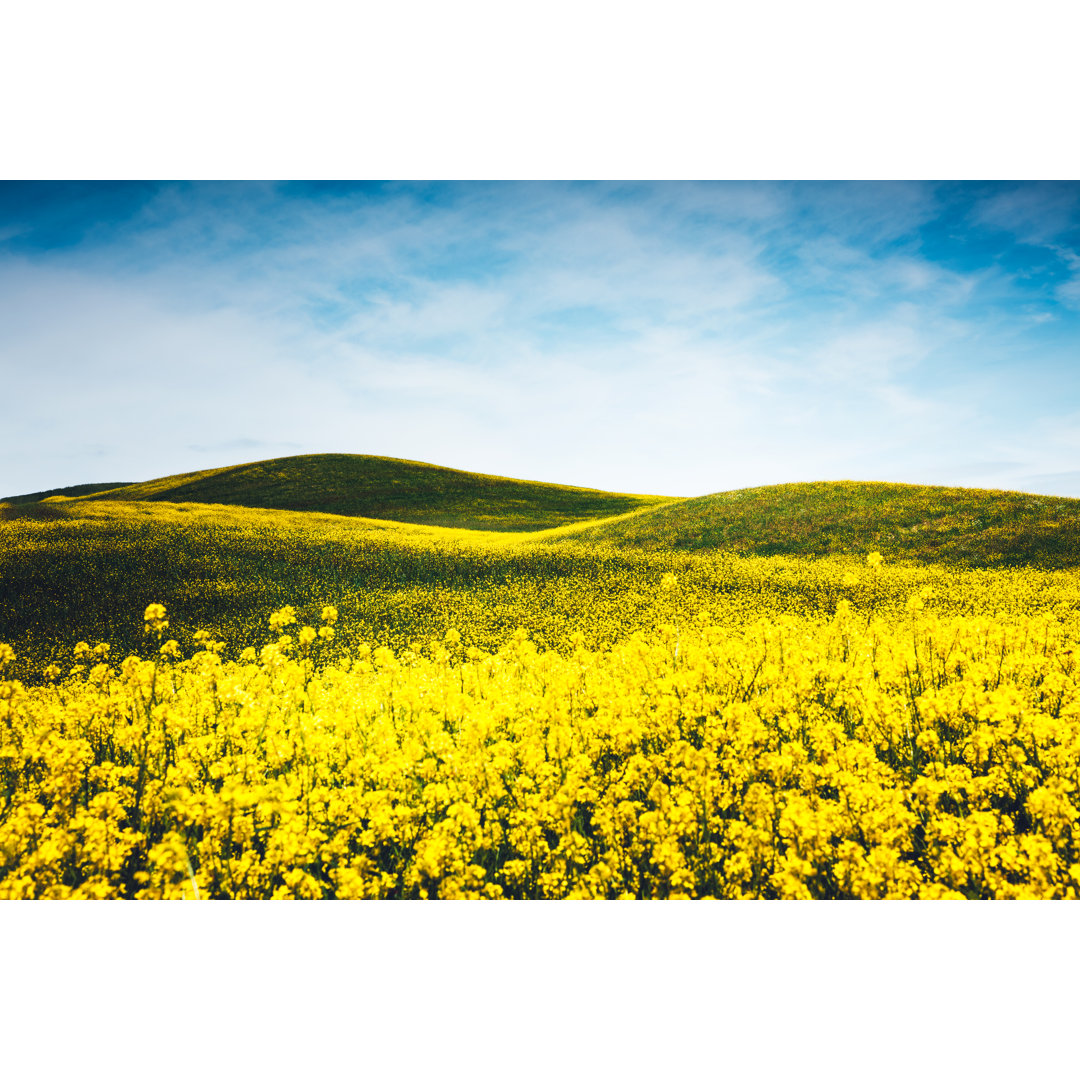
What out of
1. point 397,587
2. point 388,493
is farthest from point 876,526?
point 388,493

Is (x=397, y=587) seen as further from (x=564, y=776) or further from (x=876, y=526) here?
(x=876, y=526)

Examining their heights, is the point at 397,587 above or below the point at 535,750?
above

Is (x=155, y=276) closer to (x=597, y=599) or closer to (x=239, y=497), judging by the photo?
(x=597, y=599)

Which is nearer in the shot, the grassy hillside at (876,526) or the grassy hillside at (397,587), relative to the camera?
the grassy hillside at (397,587)

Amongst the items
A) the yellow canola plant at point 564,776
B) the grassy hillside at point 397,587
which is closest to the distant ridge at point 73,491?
the grassy hillside at point 397,587

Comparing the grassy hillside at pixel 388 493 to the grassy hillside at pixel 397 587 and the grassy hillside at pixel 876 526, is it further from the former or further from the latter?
the grassy hillside at pixel 397 587

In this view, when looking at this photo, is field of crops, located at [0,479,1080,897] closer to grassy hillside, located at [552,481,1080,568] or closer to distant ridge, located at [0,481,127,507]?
grassy hillside, located at [552,481,1080,568]
